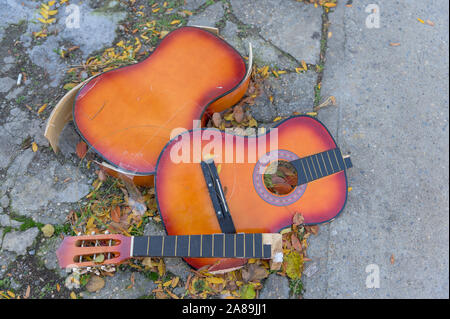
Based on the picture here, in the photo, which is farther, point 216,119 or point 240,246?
point 216,119

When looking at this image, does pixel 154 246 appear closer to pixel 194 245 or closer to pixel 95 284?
pixel 194 245

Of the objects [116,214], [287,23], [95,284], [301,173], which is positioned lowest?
[95,284]

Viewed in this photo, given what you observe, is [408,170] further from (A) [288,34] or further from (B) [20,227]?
(B) [20,227]

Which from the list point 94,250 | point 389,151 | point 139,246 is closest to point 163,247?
point 139,246

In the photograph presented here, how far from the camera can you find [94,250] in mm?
1744

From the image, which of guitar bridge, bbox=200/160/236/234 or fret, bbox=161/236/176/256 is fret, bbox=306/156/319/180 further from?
fret, bbox=161/236/176/256

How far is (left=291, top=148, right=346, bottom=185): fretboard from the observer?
6.92 ft

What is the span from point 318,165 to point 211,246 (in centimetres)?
85

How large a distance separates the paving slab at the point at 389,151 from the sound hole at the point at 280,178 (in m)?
0.46

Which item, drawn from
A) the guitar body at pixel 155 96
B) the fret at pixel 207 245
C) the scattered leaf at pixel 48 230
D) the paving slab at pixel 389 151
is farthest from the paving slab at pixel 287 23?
the scattered leaf at pixel 48 230

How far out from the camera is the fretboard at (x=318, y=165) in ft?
6.92

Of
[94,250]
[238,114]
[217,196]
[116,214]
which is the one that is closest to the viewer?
[94,250]

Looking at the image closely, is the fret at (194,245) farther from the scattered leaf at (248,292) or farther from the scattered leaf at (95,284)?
the scattered leaf at (95,284)

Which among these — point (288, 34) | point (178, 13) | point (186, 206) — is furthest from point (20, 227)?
point (288, 34)
